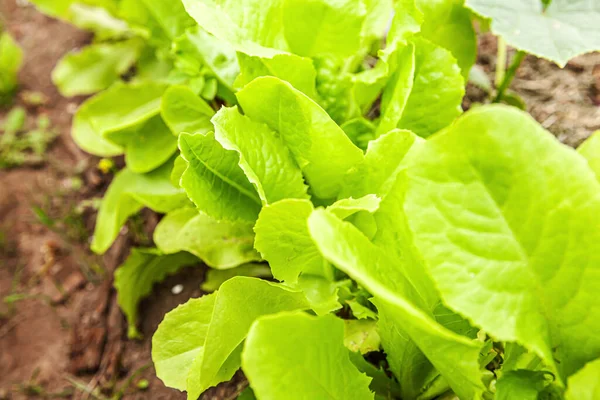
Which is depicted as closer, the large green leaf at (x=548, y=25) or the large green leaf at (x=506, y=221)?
the large green leaf at (x=506, y=221)

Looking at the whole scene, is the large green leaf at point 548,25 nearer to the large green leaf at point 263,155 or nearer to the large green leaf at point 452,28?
the large green leaf at point 452,28

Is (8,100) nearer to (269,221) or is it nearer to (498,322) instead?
(269,221)

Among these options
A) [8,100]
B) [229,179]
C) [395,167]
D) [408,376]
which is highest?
[395,167]

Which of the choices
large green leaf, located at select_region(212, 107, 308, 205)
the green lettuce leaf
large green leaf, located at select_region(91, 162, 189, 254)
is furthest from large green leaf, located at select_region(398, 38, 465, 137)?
the green lettuce leaf

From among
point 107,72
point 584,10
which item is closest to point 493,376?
A: point 584,10

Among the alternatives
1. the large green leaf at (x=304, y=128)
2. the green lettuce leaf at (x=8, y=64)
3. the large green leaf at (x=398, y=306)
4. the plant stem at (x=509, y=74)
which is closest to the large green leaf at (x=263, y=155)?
the large green leaf at (x=304, y=128)

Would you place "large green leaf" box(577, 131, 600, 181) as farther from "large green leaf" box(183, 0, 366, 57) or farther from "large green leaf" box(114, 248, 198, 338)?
"large green leaf" box(114, 248, 198, 338)
